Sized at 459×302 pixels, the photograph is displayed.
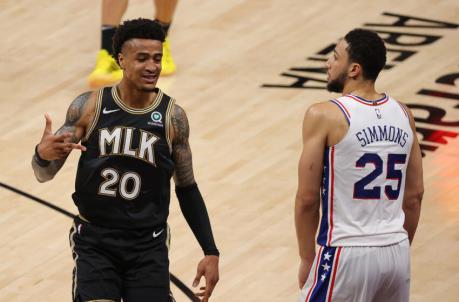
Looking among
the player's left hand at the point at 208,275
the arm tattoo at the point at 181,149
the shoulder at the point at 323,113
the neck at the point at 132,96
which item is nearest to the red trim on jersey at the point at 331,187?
the shoulder at the point at 323,113

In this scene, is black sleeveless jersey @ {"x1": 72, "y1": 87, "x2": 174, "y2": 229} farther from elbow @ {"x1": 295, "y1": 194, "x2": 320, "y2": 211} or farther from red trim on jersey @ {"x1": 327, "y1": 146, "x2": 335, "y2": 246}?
red trim on jersey @ {"x1": 327, "y1": 146, "x2": 335, "y2": 246}

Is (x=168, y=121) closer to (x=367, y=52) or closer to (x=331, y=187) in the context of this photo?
(x=331, y=187)

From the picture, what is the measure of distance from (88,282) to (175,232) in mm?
2752

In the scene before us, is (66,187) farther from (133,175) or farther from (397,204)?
(397,204)

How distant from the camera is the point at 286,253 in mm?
8180

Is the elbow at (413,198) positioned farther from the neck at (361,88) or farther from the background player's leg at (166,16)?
the background player's leg at (166,16)

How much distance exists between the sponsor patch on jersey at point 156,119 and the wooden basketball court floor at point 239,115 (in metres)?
2.00

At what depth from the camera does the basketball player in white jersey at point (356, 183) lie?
17.9ft

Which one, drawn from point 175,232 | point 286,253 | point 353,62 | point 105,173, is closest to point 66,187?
point 175,232

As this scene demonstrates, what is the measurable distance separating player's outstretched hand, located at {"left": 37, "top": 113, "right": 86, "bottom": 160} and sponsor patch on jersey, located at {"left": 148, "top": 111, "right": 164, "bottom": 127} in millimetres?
374

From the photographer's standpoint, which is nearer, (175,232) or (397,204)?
(397,204)

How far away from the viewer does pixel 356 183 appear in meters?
5.45

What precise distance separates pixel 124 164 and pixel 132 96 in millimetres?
306

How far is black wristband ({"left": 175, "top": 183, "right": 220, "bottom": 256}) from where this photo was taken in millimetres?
6016
